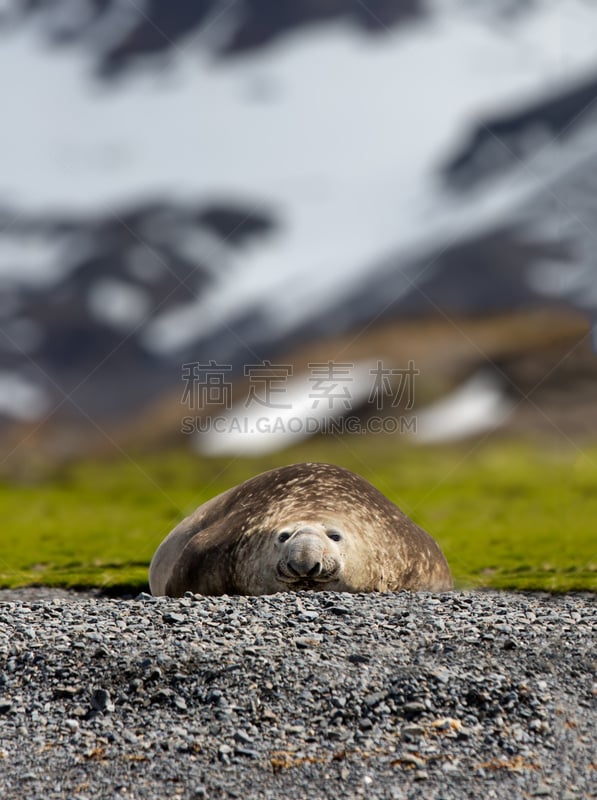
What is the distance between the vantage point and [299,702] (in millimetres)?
5852

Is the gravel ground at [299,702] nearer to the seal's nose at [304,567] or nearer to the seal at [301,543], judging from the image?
the seal's nose at [304,567]

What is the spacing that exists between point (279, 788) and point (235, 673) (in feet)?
3.91

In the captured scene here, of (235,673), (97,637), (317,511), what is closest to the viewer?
(235,673)

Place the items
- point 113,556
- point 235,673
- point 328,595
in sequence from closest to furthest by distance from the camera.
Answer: point 235,673 < point 328,595 < point 113,556

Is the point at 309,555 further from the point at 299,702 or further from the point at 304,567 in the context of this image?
the point at 299,702

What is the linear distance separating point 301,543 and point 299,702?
2.12 meters

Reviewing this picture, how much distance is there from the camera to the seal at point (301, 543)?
8.14m

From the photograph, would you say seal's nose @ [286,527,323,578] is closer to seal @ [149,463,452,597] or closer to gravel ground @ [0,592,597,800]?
seal @ [149,463,452,597]

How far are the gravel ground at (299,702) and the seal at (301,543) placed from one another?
0.67 m

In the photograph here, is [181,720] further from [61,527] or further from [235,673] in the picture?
[61,527]

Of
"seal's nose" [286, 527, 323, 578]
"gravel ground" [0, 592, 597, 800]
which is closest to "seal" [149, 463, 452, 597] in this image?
"seal's nose" [286, 527, 323, 578]

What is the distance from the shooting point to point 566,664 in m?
6.39

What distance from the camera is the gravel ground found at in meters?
5.15

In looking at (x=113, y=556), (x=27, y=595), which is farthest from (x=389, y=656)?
(x=113, y=556)
